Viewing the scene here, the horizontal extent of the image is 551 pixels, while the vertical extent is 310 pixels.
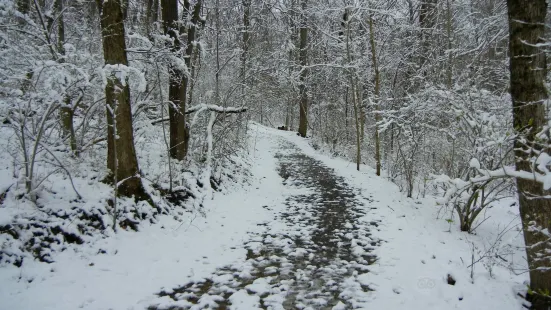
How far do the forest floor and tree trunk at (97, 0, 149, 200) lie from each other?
0.93 meters

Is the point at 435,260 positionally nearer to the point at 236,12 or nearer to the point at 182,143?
the point at 182,143

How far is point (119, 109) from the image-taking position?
5.78 metres

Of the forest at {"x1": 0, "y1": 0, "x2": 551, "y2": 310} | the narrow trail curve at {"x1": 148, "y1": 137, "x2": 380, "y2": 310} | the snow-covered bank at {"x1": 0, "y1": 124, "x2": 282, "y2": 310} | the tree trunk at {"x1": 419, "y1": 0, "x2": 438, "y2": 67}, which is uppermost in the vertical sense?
the tree trunk at {"x1": 419, "y1": 0, "x2": 438, "y2": 67}

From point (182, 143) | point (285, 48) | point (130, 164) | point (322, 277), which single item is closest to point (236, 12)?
point (285, 48)

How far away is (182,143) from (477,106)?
22.8 feet

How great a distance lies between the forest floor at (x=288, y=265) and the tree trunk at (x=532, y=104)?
0.90ft

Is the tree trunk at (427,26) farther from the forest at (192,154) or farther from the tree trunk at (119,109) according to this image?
the tree trunk at (119,109)

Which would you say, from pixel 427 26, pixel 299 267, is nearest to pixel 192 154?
pixel 299 267

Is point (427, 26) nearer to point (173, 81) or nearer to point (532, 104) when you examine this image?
point (173, 81)

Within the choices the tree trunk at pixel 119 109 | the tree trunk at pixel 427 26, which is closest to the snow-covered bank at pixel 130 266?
the tree trunk at pixel 119 109

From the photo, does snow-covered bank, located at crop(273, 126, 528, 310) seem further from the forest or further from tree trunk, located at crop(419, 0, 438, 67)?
tree trunk, located at crop(419, 0, 438, 67)

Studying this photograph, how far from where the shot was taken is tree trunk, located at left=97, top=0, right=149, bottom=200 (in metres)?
5.60

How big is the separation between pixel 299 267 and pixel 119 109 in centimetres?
414

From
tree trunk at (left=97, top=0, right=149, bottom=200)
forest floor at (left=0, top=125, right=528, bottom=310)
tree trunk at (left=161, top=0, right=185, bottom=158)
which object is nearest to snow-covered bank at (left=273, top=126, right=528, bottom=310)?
forest floor at (left=0, top=125, right=528, bottom=310)
